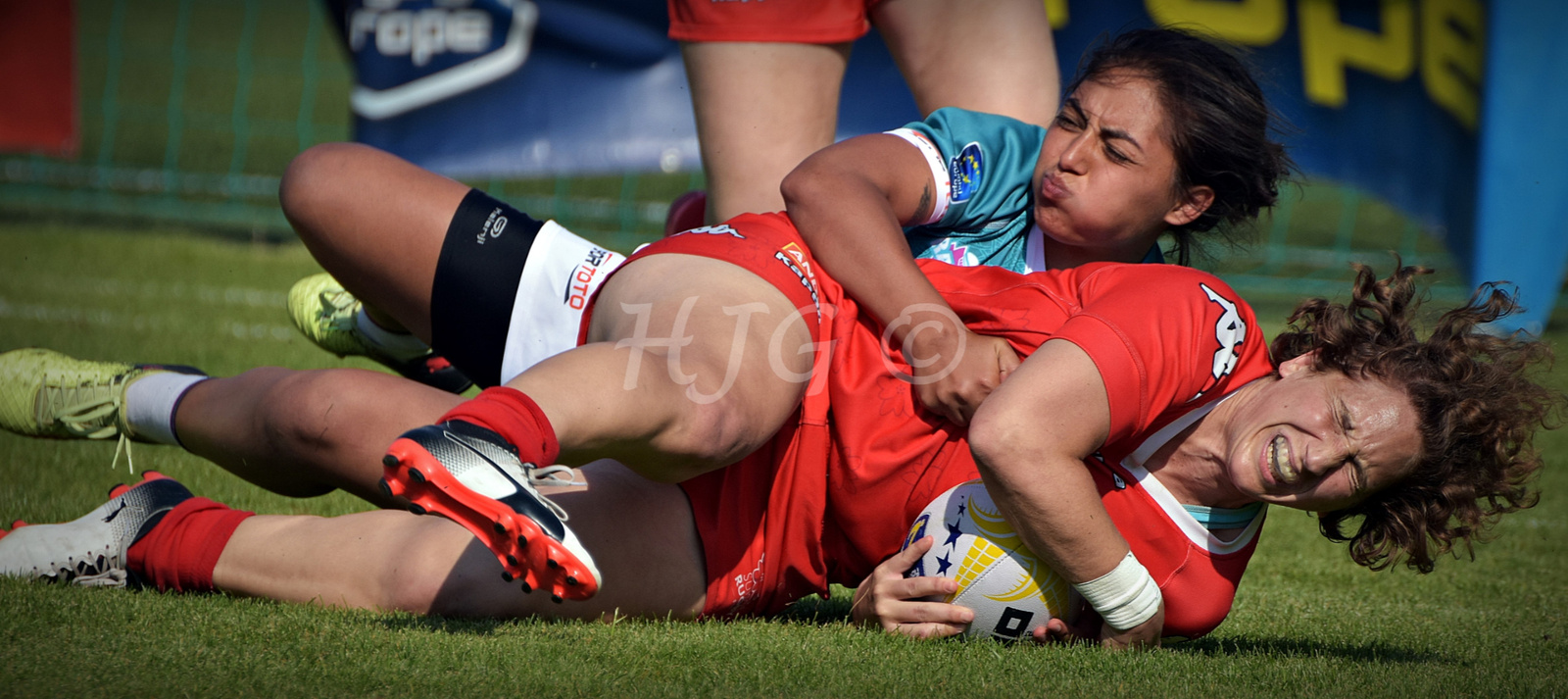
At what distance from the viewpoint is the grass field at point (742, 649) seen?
81.1 inches

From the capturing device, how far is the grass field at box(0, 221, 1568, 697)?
2061 millimetres

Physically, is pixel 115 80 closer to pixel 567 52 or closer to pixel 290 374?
pixel 567 52

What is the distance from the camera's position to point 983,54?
347 centimetres

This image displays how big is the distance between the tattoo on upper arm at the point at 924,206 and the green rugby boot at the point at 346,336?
1.39 m

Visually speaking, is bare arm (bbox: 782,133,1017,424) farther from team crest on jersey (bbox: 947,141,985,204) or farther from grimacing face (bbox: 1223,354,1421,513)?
grimacing face (bbox: 1223,354,1421,513)

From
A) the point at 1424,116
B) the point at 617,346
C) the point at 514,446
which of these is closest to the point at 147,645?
the point at 514,446

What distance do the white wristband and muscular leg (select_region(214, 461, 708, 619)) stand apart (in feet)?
2.51

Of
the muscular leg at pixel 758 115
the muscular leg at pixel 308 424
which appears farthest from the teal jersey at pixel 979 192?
the muscular leg at pixel 308 424

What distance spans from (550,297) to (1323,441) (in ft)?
5.07

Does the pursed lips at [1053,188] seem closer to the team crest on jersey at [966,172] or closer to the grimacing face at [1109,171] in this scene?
the grimacing face at [1109,171]

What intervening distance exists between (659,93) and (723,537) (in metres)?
6.42

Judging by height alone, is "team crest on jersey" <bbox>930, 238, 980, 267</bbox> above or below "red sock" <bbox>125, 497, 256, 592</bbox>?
above

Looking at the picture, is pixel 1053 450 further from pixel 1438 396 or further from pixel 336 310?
pixel 336 310

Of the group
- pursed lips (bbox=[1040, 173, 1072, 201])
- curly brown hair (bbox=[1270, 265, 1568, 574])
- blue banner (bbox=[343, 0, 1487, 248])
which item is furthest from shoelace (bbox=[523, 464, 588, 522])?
blue banner (bbox=[343, 0, 1487, 248])
